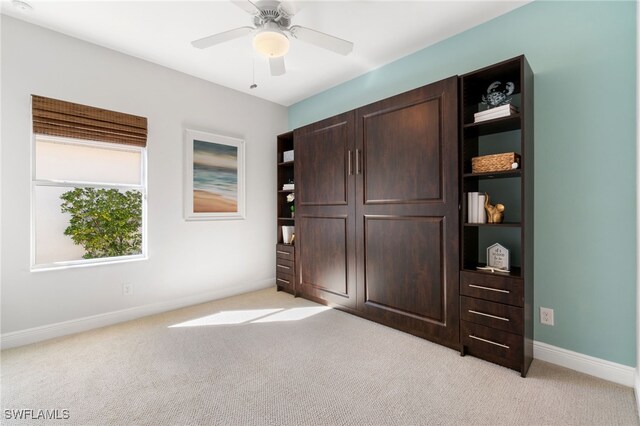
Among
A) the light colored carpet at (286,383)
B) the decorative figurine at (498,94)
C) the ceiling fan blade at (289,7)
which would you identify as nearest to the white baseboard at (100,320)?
the light colored carpet at (286,383)

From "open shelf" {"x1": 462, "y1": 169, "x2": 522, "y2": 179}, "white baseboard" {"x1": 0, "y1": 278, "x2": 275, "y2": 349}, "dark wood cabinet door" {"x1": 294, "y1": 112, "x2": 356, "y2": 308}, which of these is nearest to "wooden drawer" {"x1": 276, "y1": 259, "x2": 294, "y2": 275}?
"dark wood cabinet door" {"x1": 294, "y1": 112, "x2": 356, "y2": 308}

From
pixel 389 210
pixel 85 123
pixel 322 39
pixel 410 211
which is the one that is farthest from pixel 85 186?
pixel 410 211

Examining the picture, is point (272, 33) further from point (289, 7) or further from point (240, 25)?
point (240, 25)

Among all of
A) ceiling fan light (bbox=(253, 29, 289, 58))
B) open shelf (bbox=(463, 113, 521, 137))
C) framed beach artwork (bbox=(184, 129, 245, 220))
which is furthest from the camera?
framed beach artwork (bbox=(184, 129, 245, 220))

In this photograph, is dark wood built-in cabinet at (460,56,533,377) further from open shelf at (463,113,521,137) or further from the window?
the window

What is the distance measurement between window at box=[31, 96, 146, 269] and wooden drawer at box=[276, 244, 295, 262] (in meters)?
1.58

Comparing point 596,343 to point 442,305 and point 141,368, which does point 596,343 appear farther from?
point 141,368

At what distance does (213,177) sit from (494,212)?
3016mm

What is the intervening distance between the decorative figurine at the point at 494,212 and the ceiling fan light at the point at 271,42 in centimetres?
182

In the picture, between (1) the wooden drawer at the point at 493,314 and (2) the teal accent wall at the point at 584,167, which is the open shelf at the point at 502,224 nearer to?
(2) the teal accent wall at the point at 584,167

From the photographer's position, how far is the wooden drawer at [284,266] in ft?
12.6

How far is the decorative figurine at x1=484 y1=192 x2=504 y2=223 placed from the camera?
7.06 ft

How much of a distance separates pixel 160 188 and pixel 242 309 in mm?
1585

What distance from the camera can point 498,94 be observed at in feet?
7.12
